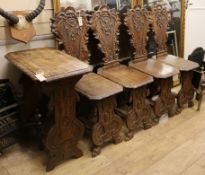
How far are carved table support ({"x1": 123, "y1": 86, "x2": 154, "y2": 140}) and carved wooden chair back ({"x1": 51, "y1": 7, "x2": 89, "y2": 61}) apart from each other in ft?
1.91

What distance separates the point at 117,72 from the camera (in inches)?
103

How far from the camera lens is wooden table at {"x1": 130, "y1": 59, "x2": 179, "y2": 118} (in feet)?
8.74

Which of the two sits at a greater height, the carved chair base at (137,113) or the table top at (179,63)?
the table top at (179,63)

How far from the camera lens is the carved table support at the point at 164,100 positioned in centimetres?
277

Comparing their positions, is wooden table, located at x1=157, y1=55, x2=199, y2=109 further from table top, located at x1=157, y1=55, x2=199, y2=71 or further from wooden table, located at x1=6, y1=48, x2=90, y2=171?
wooden table, located at x1=6, y1=48, x2=90, y2=171

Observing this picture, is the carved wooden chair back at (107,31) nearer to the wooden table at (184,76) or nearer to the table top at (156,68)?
the table top at (156,68)

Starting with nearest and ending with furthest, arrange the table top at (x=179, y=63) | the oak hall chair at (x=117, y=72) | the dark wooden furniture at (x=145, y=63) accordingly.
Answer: the oak hall chair at (x=117, y=72)
the dark wooden furniture at (x=145, y=63)
the table top at (x=179, y=63)

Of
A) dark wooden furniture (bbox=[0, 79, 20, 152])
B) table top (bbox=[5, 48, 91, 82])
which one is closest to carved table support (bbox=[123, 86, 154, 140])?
table top (bbox=[5, 48, 91, 82])

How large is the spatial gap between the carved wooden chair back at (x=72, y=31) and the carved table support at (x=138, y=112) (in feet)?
1.91

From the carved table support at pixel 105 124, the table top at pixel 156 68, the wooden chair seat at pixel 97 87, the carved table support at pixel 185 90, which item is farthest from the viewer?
the carved table support at pixel 185 90

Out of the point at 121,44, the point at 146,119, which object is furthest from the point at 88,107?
the point at 121,44

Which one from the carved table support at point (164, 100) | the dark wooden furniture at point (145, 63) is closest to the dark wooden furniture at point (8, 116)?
the dark wooden furniture at point (145, 63)

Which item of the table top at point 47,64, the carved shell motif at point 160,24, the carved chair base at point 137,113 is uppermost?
the carved shell motif at point 160,24

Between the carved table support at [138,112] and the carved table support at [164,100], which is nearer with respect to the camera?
the carved table support at [138,112]
